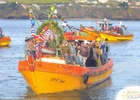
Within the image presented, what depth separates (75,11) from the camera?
19775 cm

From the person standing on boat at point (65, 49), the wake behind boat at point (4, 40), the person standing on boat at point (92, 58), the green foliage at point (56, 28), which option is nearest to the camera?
the person standing on boat at point (65, 49)

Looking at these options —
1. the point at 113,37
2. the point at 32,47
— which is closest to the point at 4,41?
the point at 113,37

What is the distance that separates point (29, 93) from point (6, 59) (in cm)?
1461

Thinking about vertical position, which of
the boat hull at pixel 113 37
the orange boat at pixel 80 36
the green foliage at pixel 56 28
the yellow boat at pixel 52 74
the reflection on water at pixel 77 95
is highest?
the green foliage at pixel 56 28

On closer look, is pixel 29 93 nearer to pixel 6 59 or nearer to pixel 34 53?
pixel 34 53

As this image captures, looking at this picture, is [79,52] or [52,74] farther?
[79,52]

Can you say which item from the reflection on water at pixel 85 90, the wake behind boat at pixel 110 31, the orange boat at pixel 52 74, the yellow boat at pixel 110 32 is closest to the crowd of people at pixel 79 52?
the orange boat at pixel 52 74

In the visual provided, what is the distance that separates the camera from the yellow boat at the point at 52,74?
76.2ft

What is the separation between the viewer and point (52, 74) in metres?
23.4

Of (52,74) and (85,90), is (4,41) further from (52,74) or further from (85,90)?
(52,74)

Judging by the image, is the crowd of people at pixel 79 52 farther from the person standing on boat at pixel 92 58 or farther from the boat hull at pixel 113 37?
the boat hull at pixel 113 37

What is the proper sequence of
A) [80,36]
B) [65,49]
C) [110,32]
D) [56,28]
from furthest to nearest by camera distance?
[110,32] < [80,36] < [56,28] < [65,49]

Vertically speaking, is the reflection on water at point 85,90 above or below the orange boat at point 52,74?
below

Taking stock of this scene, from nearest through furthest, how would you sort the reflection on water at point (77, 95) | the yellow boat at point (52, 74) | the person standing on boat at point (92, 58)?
1. the yellow boat at point (52, 74)
2. the reflection on water at point (77, 95)
3. the person standing on boat at point (92, 58)
